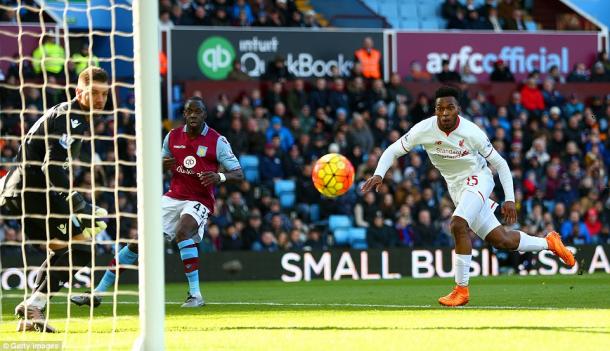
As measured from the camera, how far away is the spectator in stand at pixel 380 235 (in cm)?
2030

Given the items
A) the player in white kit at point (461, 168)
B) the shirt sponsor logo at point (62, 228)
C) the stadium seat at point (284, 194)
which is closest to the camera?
the shirt sponsor logo at point (62, 228)

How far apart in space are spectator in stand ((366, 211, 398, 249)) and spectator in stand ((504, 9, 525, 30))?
738cm

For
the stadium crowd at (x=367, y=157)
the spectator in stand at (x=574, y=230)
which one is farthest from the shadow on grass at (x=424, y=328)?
the spectator in stand at (x=574, y=230)

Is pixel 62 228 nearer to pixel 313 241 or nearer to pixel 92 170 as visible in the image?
pixel 92 170

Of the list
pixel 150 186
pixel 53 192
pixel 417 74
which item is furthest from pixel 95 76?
pixel 417 74

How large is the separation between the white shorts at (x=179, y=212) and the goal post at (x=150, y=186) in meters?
5.30

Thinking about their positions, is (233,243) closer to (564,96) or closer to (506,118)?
(506,118)

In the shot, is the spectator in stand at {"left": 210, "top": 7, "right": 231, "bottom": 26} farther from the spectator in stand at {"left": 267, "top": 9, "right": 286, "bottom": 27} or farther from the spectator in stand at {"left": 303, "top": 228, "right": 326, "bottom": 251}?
the spectator in stand at {"left": 303, "top": 228, "right": 326, "bottom": 251}

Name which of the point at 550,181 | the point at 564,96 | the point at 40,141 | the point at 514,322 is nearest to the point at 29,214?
the point at 40,141

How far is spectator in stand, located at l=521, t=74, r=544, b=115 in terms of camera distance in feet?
78.6

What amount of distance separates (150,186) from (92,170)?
2425 mm

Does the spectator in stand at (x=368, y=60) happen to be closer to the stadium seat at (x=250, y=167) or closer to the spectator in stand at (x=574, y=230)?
the stadium seat at (x=250, y=167)

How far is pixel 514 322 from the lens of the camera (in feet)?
31.1

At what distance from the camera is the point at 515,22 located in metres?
26.2
